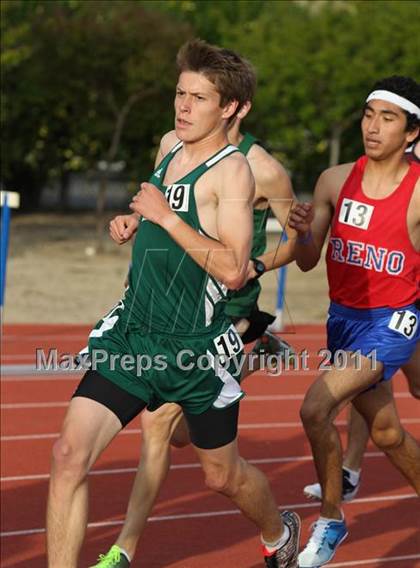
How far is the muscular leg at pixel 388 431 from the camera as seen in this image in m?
5.47

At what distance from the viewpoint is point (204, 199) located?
4285 millimetres

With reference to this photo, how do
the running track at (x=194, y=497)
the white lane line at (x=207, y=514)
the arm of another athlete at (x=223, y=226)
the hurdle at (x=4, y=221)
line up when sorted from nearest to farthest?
the arm of another athlete at (x=223, y=226) → the running track at (x=194, y=497) → the white lane line at (x=207, y=514) → the hurdle at (x=4, y=221)

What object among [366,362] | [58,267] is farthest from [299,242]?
[58,267]

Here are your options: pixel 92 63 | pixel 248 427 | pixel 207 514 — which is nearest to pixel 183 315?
pixel 207 514

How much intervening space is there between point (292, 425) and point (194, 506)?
2263mm

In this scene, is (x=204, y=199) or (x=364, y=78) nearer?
(x=204, y=199)

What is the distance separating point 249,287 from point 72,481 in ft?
5.39

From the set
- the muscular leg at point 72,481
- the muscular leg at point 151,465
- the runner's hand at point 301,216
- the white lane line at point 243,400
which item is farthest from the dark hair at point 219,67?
the white lane line at point 243,400

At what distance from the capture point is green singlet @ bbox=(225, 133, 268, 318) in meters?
5.60

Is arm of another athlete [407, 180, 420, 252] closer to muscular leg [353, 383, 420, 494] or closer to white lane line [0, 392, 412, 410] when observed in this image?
muscular leg [353, 383, 420, 494]

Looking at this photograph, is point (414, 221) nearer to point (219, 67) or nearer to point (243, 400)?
point (219, 67)

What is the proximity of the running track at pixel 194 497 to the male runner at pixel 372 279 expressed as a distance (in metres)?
0.52

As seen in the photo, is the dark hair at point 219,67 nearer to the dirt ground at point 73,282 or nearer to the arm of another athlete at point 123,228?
the arm of another athlete at point 123,228

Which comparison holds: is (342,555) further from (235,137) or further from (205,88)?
(205,88)
